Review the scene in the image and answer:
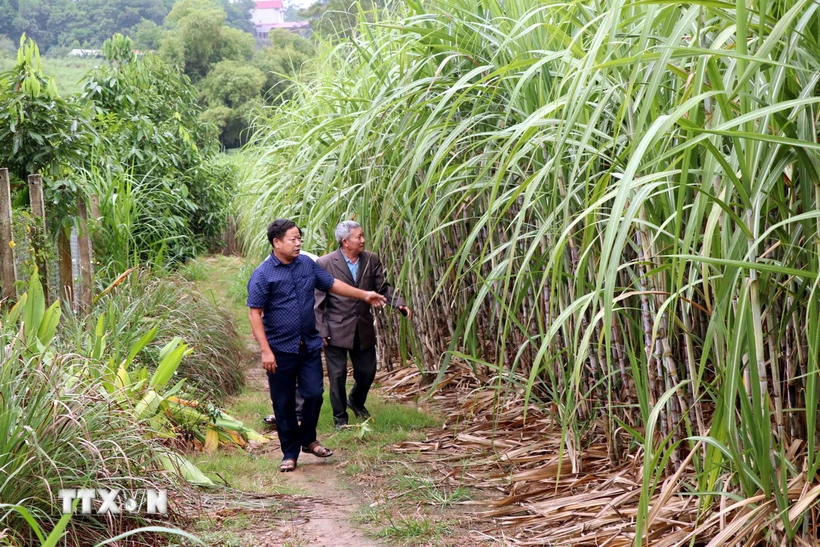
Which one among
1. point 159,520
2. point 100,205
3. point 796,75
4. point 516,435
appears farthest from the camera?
point 100,205

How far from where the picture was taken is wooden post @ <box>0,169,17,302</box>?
5.13 metres

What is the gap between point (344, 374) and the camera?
19.3ft

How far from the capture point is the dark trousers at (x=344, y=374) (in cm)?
579

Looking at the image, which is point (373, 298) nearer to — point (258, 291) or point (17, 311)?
point (258, 291)

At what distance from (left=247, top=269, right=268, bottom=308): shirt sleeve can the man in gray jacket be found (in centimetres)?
96

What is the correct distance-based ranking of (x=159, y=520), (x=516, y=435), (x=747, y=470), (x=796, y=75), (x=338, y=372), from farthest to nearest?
(x=338, y=372) < (x=516, y=435) < (x=159, y=520) < (x=747, y=470) < (x=796, y=75)

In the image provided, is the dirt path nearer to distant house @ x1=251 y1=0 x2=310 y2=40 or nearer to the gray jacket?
the gray jacket

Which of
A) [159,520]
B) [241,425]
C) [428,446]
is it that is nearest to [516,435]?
[428,446]

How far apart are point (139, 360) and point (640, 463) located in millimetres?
3536

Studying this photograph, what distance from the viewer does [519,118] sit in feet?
13.0

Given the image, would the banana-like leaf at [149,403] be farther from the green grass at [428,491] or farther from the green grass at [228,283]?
the green grass at [228,283]

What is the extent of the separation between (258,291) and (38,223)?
1753mm

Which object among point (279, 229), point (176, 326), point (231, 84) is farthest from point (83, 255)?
point (231, 84)

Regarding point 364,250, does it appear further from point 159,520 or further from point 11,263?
point 159,520
